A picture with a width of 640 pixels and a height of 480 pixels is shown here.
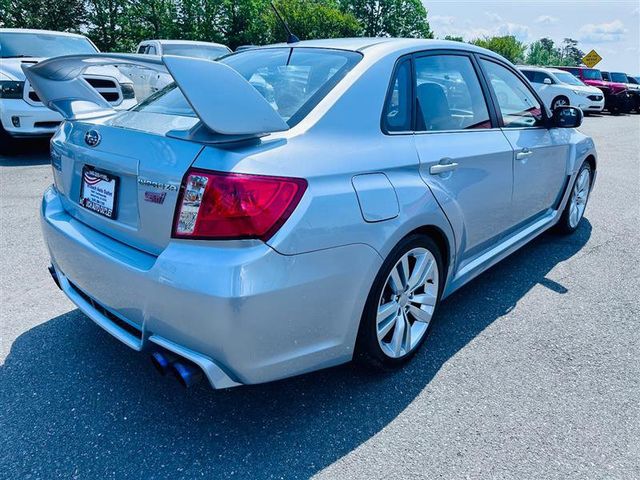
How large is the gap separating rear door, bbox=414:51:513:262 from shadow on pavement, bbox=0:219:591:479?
0.74 metres

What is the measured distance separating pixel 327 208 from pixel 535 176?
2.23 meters

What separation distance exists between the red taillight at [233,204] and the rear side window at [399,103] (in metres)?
0.75

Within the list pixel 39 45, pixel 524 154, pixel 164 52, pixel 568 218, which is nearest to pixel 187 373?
pixel 524 154

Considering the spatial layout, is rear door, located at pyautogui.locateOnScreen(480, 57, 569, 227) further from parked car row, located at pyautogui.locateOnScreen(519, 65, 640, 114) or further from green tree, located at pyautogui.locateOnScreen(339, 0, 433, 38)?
green tree, located at pyautogui.locateOnScreen(339, 0, 433, 38)

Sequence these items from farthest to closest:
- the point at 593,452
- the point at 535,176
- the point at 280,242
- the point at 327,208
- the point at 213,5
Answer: the point at 213,5 < the point at 535,176 < the point at 593,452 < the point at 327,208 < the point at 280,242

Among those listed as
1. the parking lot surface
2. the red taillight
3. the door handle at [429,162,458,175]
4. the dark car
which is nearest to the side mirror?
the parking lot surface

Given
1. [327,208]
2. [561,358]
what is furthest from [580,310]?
[327,208]

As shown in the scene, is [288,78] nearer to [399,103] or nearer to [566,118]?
[399,103]

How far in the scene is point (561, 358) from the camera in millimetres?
2633

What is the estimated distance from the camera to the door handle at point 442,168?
234cm

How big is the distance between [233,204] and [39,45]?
784cm

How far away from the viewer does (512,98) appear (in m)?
3.34

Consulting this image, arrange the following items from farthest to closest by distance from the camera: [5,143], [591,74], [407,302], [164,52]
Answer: [591,74], [164,52], [5,143], [407,302]

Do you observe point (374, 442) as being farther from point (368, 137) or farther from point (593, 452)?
point (368, 137)
